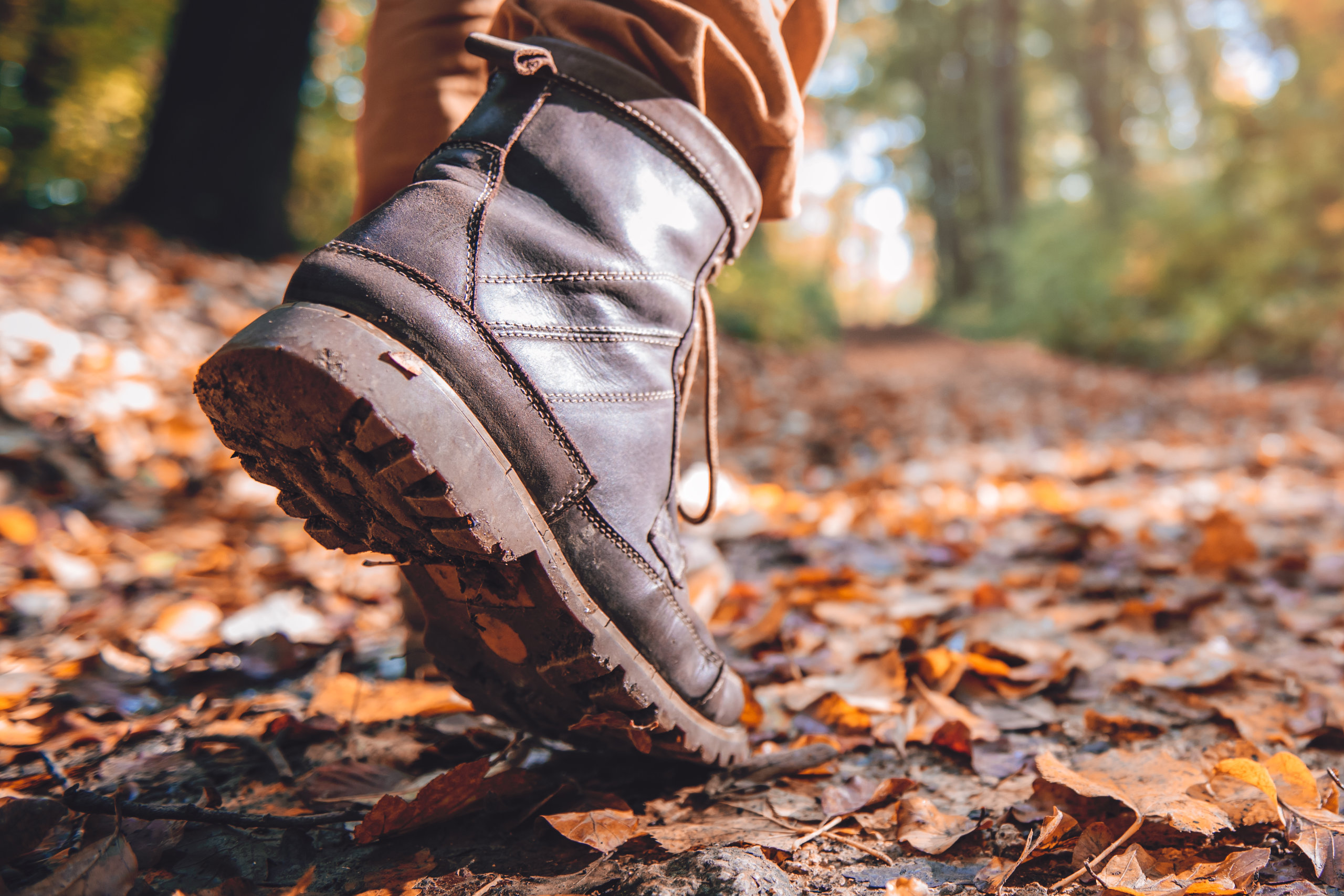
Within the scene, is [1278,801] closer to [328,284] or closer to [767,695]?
[767,695]

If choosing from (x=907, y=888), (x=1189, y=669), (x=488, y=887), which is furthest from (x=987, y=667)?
(x=488, y=887)

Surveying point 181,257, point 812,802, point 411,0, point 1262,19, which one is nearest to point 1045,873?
point 812,802

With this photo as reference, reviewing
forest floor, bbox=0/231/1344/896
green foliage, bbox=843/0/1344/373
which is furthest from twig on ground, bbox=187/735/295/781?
green foliage, bbox=843/0/1344/373

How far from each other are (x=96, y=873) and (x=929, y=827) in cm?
79

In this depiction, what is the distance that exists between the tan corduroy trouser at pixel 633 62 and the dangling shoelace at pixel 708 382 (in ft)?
0.65

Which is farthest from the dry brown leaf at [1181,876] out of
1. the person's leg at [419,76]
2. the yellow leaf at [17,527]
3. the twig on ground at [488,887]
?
the yellow leaf at [17,527]

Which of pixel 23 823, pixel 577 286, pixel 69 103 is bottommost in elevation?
pixel 23 823

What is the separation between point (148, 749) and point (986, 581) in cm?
151

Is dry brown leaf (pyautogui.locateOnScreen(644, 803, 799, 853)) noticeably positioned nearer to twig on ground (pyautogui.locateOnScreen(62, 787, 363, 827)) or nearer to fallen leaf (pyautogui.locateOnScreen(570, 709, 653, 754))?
fallen leaf (pyautogui.locateOnScreen(570, 709, 653, 754))

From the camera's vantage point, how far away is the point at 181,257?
3.77 metres

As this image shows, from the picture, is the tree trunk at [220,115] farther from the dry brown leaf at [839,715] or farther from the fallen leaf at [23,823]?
the dry brown leaf at [839,715]

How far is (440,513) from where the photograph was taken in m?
0.72

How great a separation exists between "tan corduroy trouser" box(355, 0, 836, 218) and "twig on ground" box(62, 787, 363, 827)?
88 cm

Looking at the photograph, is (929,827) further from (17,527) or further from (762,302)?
(762,302)
